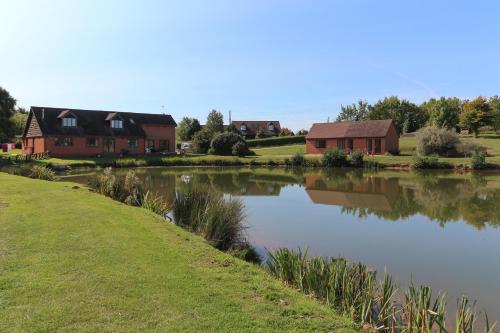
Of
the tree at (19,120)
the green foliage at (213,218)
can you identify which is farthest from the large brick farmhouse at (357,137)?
the green foliage at (213,218)

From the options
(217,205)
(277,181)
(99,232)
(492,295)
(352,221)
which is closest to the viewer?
(492,295)

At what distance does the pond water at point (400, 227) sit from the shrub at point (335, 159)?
16936 millimetres

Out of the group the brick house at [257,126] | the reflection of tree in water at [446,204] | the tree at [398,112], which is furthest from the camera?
the brick house at [257,126]

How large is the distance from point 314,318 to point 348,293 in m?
1.18

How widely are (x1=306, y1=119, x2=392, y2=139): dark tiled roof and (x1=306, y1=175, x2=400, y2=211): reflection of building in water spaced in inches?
800

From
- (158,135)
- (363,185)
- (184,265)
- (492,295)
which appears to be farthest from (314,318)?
(158,135)

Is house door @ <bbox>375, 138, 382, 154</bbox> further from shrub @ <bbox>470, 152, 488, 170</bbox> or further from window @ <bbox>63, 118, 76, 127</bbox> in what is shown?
window @ <bbox>63, 118, 76, 127</bbox>

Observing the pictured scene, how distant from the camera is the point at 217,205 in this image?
36.3ft

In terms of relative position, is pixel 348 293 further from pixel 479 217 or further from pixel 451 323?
pixel 479 217

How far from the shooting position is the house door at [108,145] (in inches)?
1988

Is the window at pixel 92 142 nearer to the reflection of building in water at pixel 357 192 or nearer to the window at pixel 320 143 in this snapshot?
the window at pixel 320 143

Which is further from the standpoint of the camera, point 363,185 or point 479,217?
point 363,185

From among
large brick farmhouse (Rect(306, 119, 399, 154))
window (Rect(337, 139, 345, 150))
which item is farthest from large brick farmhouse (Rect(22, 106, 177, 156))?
window (Rect(337, 139, 345, 150))

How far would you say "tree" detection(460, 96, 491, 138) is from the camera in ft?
197
